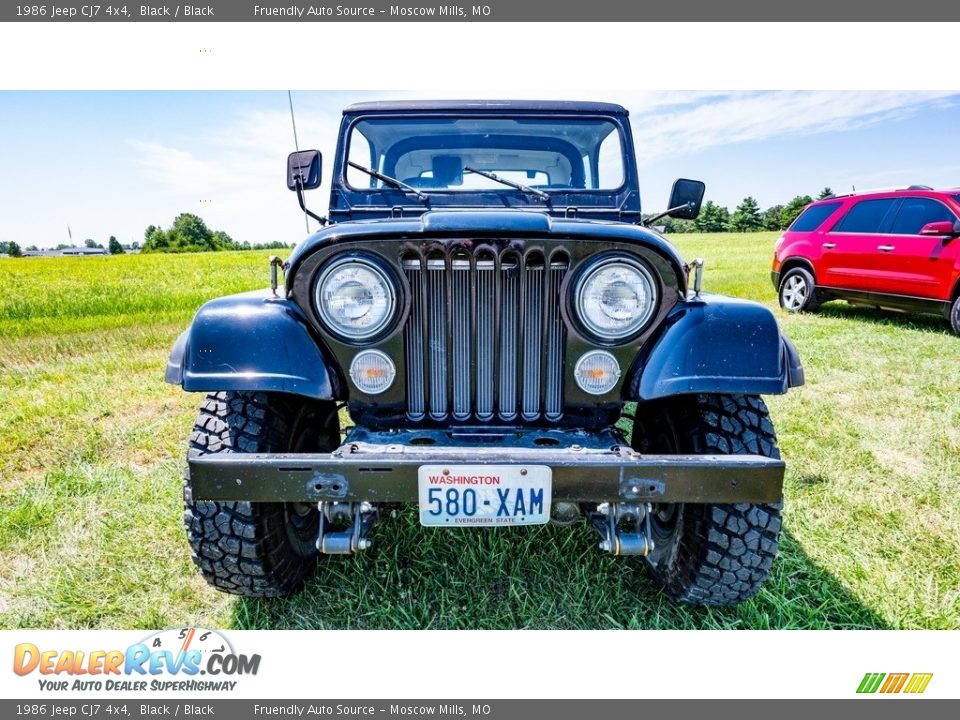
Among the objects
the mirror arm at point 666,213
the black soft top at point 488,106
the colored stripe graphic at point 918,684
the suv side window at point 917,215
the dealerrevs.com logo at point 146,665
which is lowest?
the colored stripe graphic at point 918,684

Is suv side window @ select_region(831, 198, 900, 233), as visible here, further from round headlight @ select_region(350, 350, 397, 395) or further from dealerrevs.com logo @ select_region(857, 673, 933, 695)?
round headlight @ select_region(350, 350, 397, 395)

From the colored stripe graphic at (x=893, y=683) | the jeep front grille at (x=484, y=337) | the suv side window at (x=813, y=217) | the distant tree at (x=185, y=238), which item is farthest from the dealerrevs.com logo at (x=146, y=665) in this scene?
the distant tree at (x=185, y=238)

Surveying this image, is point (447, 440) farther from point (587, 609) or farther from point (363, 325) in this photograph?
point (587, 609)

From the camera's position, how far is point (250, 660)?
1.76 m

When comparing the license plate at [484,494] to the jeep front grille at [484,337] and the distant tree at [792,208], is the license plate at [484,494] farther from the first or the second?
the distant tree at [792,208]

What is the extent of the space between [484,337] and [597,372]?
1.32 feet

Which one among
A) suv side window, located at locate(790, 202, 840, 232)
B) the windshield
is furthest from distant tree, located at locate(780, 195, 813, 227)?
the windshield

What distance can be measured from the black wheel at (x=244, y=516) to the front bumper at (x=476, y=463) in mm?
301

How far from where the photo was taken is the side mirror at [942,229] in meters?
6.01

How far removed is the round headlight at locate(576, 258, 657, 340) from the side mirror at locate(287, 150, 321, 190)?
67.0 inches

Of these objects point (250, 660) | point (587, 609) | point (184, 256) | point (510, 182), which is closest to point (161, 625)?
point (250, 660)

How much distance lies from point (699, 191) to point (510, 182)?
1023 millimetres

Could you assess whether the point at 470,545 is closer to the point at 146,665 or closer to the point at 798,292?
the point at 146,665

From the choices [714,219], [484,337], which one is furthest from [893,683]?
[714,219]
